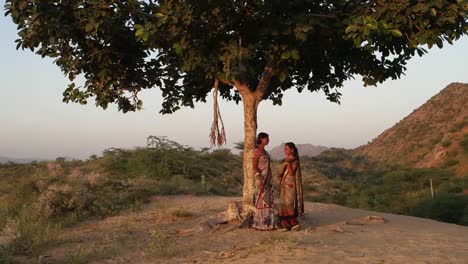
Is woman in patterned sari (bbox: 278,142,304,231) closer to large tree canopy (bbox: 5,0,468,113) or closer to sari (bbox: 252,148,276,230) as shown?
sari (bbox: 252,148,276,230)

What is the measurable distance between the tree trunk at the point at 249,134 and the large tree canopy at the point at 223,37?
1.41ft

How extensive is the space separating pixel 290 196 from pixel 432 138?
143 ft

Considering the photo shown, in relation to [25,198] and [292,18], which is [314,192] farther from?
[292,18]

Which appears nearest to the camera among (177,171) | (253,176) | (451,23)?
(451,23)

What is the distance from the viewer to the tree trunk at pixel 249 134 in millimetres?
9680

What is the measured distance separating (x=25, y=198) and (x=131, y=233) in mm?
6984

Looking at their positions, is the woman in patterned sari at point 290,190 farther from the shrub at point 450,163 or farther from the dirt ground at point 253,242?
the shrub at point 450,163

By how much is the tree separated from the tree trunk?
19 mm

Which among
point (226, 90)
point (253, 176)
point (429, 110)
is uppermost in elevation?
point (429, 110)

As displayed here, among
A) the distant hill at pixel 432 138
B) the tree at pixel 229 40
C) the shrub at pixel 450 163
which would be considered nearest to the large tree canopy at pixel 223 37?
the tree at pixel 229 40

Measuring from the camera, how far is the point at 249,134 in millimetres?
9695

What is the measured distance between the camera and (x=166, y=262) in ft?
24.2

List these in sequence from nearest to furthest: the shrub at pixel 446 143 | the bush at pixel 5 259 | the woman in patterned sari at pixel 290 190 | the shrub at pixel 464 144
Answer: the bush at pixel 5 259 → the woman in patterned sari at pixel 290 190 → the shrub at pixel 464 144 → the shrub at pixel 446 143

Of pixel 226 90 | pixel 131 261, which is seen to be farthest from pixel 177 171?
pixel 131 261
